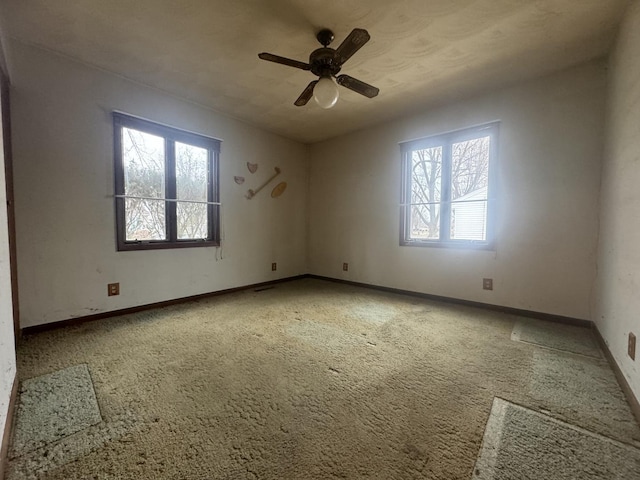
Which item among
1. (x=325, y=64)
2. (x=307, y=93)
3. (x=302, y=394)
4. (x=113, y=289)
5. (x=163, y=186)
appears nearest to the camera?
(x=302, y=394)

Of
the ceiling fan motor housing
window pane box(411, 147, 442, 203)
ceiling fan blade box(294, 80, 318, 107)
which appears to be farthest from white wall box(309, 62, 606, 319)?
the ceiling fan motor housing

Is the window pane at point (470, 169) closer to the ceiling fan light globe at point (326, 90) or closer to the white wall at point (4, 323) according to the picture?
the ceiling fan light globe at point (326, 90)

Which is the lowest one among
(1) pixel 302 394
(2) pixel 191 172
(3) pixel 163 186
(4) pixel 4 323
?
(1) pixel 302 394

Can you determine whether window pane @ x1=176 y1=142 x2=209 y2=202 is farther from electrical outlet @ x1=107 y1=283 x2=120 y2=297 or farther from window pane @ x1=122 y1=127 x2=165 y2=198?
electrical outlet @ x1=107 y1=283 x2=120 y2=297

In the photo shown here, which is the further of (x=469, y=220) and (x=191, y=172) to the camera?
(x=191, y=172)

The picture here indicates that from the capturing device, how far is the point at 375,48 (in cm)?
207

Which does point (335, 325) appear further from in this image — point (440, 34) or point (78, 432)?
point (440, 34)

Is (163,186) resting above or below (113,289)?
above

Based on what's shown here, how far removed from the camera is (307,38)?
6.45 feet

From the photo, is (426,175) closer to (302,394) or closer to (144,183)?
(302,394)

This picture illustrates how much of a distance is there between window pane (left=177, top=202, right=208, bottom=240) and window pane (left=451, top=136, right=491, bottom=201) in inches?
118

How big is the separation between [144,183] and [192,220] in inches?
24.4

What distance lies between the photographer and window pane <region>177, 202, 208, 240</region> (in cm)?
302

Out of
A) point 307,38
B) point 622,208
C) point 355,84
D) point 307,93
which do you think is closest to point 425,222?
point 622,208
